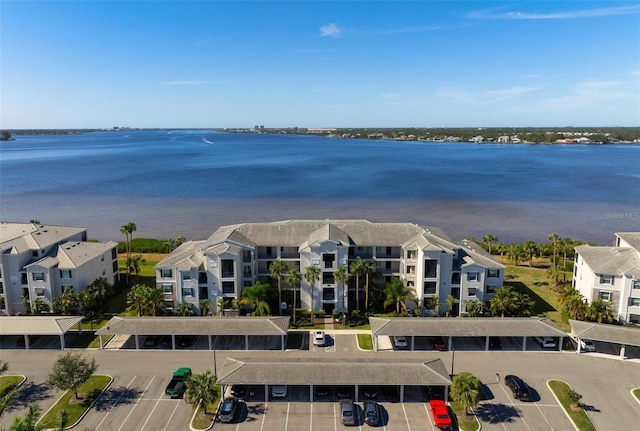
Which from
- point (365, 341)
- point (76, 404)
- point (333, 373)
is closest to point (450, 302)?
point (365, 341)

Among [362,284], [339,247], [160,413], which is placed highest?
[339,247]

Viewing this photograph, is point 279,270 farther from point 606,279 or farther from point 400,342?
point 606,279

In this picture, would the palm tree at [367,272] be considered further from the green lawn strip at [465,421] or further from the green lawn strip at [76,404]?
the green lawn strip at [76,404]

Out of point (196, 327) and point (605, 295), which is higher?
point (605, 295)

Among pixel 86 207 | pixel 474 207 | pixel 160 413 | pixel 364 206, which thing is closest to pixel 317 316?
pixel 160 413

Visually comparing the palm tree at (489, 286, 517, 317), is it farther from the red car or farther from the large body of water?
the large body of water

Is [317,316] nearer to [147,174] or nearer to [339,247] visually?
[339,247]
